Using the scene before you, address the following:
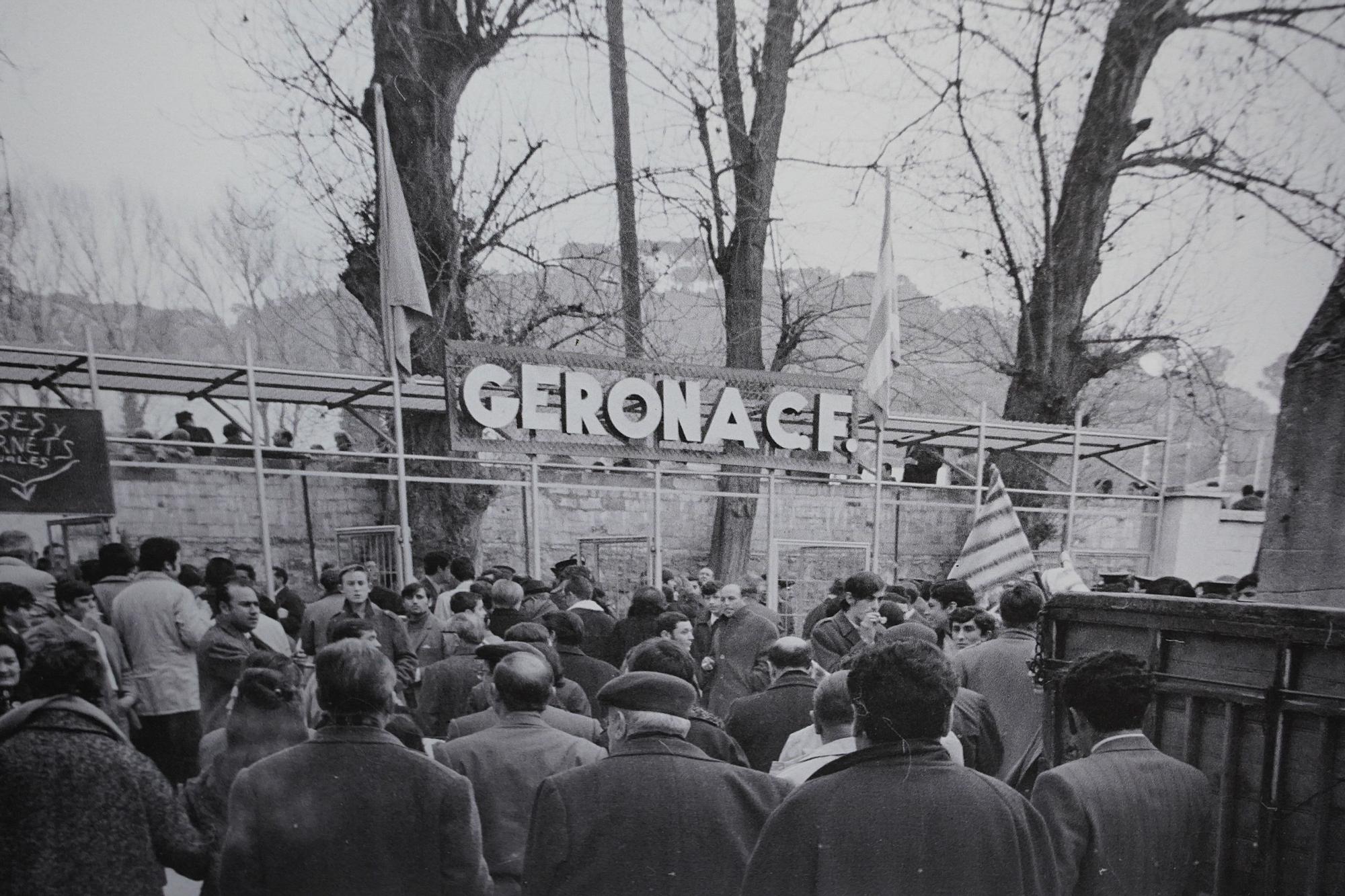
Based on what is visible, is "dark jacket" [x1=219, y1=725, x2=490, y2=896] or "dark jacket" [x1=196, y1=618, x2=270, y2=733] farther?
"dark jacket" [x1=196, y1=618, x2=270, y2=733]

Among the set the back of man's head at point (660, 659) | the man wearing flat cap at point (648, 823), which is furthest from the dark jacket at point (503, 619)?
the man wearing flat cap at point (648, 823)

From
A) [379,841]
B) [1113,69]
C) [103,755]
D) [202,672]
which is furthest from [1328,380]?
[1113,69]

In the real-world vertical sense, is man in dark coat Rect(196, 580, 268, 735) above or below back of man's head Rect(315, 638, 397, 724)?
below

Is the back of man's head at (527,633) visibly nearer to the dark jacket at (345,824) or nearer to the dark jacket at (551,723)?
the dark jacket at (551,723)

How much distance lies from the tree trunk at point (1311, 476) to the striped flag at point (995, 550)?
423 cm

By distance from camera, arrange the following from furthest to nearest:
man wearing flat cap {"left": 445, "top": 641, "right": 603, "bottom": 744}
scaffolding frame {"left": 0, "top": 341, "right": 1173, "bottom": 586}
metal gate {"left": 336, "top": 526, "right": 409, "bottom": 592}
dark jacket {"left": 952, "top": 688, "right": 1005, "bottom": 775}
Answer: metal gate {"left": 336, "top": 526, "right": 409, "bottom": 592} → scaffolding frame {"left": 0, "top": 341, "right": 1173, "bottom": 586} → dark jacket {"left": 952, "top": 688, "right": 1005, "bottom": 775} → man wearing flat cap {"left": 445, "top": 641, "right": 603, "bottom": 744}

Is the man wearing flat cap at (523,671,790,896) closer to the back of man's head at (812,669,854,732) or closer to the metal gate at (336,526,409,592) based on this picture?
the back of man's head at (812,669,854,732)

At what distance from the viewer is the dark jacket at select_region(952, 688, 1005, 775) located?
14.4ft

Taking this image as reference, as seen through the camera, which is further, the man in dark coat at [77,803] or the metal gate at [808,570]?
the metal gate at [808,570]

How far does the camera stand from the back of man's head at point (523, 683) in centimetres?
357

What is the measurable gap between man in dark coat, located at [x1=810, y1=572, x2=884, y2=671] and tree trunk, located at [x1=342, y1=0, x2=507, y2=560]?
24.7 ft

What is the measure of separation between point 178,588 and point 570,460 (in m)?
14.1

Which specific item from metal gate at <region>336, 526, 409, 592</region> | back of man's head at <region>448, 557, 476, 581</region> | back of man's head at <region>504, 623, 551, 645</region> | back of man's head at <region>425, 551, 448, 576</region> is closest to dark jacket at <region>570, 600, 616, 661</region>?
back of man's head at <region>448, 557, 476, 581</region>

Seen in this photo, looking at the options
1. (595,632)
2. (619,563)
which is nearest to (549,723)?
(595,632)
